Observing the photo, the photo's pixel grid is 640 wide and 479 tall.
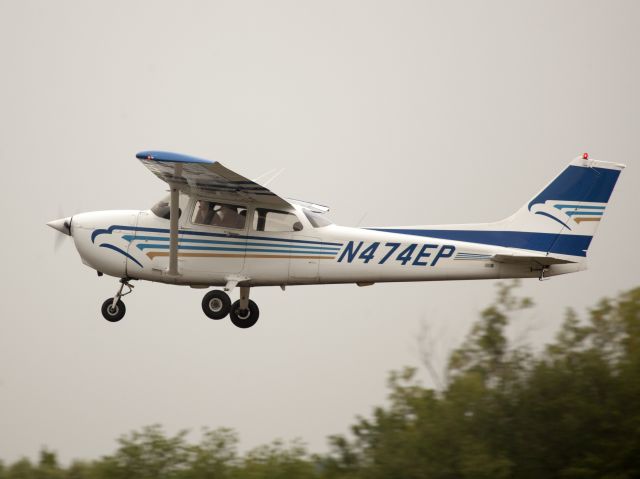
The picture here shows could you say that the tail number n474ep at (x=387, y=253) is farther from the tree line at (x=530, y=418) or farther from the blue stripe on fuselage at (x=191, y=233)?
the tree line at (x=530, y=418)

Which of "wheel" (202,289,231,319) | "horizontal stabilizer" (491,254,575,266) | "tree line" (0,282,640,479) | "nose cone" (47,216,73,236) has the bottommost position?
"tree line" (0,282,640,479)

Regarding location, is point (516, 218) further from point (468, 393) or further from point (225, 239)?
point (468, 393)

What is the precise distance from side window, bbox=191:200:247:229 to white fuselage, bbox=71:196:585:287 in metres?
0.07

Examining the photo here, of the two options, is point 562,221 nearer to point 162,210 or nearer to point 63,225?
point 162,210

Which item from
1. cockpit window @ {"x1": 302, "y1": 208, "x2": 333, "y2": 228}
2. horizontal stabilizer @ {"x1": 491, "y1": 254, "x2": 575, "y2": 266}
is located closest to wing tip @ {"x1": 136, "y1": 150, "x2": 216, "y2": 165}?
cockpit window @ {"x1": 302, "y1": 208, "x2": 333, "y2": 228}

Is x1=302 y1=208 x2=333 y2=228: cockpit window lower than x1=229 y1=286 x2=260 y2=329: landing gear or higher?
higher

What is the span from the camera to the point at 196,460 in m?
23.3

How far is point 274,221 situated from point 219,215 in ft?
2.71

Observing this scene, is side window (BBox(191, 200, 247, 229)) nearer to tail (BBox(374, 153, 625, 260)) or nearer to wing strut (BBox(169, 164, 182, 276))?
wing strut (BBox(169, 164, 182, 276))

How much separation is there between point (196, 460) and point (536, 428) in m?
7.34

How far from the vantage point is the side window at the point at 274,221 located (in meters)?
15.9

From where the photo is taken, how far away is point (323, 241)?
15.8m

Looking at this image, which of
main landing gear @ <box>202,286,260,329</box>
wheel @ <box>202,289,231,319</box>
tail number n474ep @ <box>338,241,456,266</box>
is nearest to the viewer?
tail number n474ep @ <box>338,241,456,266</box>

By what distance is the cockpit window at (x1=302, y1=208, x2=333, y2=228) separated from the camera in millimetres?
15922
